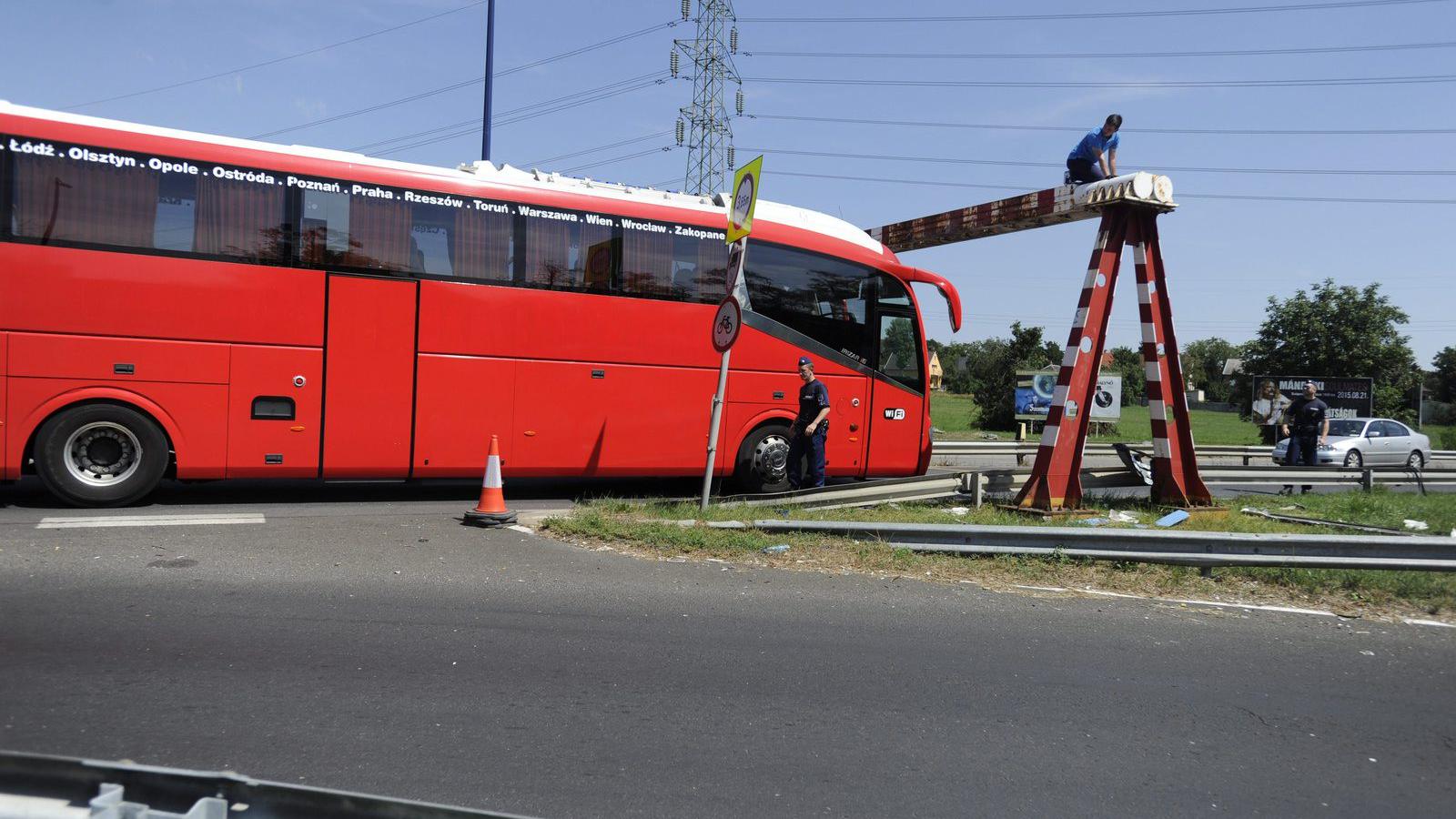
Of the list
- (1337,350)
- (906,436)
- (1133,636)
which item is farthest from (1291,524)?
(1337,350)

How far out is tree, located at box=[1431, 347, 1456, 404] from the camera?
75.9 m

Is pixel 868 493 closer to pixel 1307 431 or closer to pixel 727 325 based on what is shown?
pixel 727 325

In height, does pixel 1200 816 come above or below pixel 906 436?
below

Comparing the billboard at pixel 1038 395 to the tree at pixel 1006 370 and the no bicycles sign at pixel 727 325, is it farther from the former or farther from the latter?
the no bicycles sign at pixel 727 325

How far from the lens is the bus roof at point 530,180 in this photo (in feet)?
28.8

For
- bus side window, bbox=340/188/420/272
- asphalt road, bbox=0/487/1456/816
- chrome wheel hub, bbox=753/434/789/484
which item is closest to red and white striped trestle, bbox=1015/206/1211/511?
chrome wheel hub, bbox=753/434/789/484

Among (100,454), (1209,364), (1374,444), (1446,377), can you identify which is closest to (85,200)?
(100,454)

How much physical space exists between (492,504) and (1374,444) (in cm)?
2382

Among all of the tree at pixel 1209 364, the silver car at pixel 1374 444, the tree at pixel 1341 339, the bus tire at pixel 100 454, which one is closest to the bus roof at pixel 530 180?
the bus tire at pixel 100 454

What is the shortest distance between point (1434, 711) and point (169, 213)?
10.3 metres

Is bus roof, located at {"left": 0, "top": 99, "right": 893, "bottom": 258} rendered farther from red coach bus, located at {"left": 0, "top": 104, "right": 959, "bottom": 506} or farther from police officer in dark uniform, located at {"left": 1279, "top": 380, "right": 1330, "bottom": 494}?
police officer in dark uniform, located at {"left": 1279, "top": 380, "right": 1330, "bottom": 494}

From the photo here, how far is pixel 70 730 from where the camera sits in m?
3.67

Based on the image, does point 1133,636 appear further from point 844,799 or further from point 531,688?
point 531,688

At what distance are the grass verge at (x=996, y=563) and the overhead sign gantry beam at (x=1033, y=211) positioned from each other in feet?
10.9
